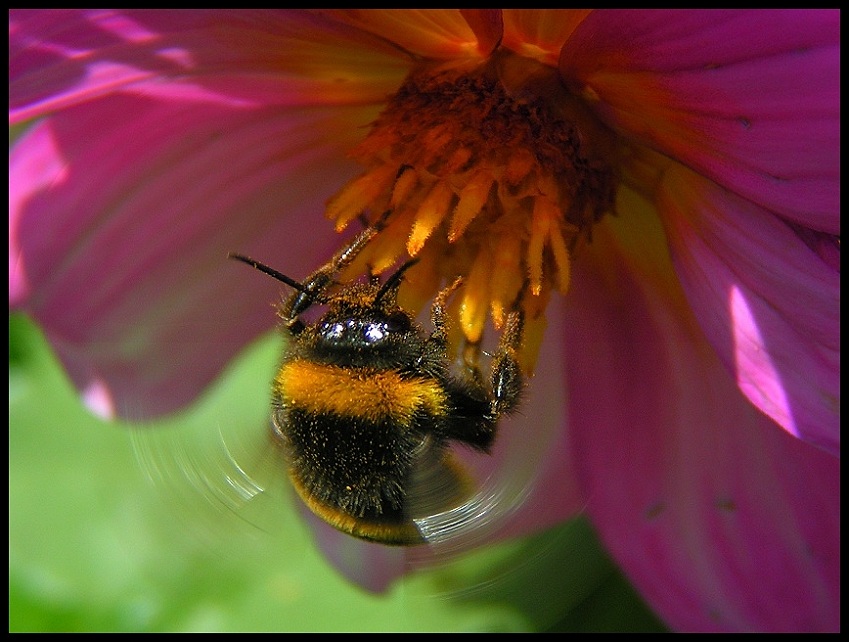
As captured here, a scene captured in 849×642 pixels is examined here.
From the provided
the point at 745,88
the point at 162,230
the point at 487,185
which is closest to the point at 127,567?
the point at 162,230

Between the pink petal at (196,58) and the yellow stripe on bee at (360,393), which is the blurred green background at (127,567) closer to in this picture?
the yellow stripe on bee at (360,393)

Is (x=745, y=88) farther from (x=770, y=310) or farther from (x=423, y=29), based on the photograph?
(x=423, y=29)

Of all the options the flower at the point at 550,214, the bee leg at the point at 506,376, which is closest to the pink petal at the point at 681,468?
the flower at the point at 550,214

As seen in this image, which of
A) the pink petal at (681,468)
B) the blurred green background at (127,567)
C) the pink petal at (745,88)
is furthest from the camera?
the blurred green background at (127,567)

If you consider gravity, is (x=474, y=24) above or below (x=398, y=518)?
above

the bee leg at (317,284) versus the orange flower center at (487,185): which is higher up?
the orange flower center at (487,185)

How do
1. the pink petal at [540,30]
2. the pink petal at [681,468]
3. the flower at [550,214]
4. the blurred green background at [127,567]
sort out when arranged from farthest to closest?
the blurred green background at [127,567], the pink petal at [681,468], the pink petal at [540,30], the flower at [550,214]

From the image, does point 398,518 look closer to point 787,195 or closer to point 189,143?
point 787,195
